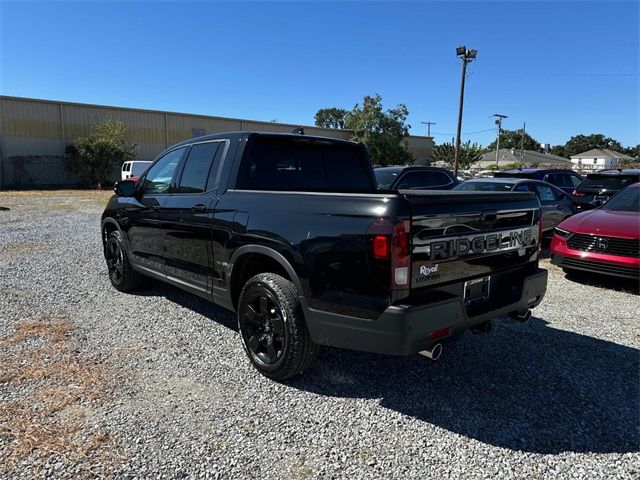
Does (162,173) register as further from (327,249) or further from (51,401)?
(327,249)

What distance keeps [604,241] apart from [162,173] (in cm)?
590

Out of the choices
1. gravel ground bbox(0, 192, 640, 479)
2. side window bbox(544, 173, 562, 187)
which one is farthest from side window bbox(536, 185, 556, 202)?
gravel ground bbox(0, 192, 640, 479)

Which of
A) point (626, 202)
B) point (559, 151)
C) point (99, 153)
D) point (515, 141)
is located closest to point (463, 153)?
point (99, 153)

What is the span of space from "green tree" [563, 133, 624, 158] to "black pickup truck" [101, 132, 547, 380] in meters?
144

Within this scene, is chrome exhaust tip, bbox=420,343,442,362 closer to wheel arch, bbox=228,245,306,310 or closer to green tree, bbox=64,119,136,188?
wheel arch, bbox=228,245,306,310

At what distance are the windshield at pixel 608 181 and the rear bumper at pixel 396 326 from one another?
10196 mm

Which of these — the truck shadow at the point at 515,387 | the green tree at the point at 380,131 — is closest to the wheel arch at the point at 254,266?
the truck shadow at the point at 515,387

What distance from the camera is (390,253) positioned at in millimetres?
2727

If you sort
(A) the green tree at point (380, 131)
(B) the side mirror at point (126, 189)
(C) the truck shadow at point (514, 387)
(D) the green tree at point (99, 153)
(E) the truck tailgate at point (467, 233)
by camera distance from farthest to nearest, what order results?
(A) the green tree at point (380, 131)
(D) the green tree at point (99, 153)
(B) the side mirror at point (126, 189)
(C) the truck shadow at point (514, 387)
(E) the truck tailgate at point (467, 233)

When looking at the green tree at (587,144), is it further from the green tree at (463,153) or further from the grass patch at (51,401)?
the grass patch at (51,401)

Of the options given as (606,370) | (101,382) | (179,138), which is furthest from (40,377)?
(179,138)

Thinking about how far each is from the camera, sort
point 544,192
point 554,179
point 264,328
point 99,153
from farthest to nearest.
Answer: point 99,153
point 554,179
point 544,192
point 264,328

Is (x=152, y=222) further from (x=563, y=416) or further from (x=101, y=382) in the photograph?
(x=563, y=416)

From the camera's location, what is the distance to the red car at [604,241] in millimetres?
6273
